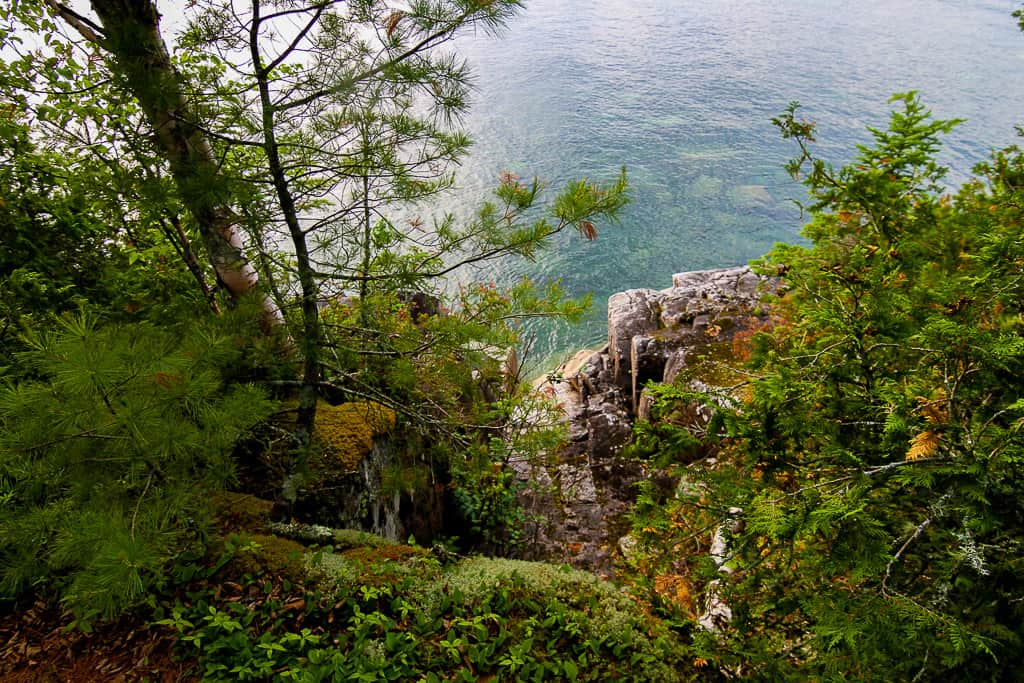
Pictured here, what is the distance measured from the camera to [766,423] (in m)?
2.67

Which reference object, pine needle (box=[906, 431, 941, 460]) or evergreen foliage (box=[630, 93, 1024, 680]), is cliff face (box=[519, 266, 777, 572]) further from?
pine needle (box=[906, 431, 941, 460])

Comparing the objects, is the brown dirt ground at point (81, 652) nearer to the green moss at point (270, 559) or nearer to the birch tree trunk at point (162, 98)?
the green moss at point (270, 559)

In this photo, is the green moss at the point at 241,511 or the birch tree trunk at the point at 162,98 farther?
the green moss at the point at 241,511

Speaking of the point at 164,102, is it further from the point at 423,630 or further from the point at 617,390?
the point at 617,390

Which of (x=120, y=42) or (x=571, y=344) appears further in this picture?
(x=571, y=344)

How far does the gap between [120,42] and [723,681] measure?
469 cm

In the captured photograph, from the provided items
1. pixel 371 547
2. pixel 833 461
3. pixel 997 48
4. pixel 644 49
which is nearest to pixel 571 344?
pixel 371 547

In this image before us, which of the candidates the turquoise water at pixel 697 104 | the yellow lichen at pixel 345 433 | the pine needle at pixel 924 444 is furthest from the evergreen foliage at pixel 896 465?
the turquoise water at pixel 697 104

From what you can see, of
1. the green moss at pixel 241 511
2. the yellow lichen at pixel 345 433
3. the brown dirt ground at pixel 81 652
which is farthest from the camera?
the yellow lichen at pixel 345 433

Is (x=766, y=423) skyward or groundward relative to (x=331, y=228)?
groundward

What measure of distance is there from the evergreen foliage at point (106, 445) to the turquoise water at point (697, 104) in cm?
770

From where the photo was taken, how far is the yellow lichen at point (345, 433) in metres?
4.52

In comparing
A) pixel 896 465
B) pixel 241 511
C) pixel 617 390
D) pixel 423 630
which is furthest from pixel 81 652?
pixel 617 390

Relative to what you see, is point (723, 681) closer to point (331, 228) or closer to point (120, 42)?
point (331, 228)
